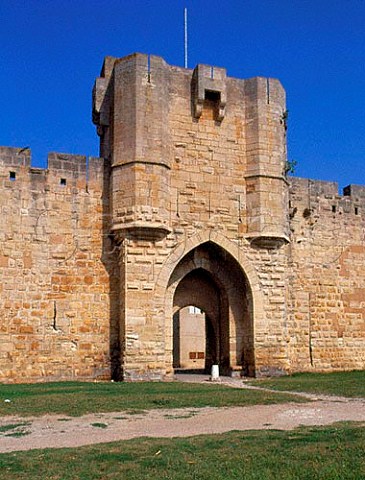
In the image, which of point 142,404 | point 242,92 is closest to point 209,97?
point 242,92

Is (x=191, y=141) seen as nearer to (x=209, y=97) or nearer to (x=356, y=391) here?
(x=209, y=97)

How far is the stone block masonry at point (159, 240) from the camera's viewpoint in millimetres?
15279

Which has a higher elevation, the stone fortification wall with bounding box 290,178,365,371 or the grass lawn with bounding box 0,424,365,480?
the stone fortification wall with bounding box 290,178,365,371

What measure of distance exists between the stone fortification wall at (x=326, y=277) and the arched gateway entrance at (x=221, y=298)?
1.78 m

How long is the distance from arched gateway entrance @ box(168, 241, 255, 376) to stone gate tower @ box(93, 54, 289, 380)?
0.03 m

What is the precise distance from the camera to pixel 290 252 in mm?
18516

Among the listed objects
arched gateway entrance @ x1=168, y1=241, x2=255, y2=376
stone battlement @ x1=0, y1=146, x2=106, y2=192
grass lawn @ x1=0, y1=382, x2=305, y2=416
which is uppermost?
stone battlement @ x1=0, y1=146, x2=106, y2=192

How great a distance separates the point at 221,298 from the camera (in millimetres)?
17984

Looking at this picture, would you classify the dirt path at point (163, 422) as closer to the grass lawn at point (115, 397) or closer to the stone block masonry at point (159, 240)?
the grass lawn at point (115, 397)

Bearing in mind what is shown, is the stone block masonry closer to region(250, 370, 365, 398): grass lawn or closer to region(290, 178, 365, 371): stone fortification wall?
region(290, 178, 365, 371): stone fortification wall

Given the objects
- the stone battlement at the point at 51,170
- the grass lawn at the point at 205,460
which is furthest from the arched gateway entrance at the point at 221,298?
the grass lawn at the point at 205,460

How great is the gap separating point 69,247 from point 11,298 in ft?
6.06

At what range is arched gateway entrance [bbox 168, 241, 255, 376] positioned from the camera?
1695 cm

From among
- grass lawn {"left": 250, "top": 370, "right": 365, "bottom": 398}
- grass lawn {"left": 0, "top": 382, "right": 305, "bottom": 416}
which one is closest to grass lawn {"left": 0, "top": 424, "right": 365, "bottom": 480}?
grass lawn {"left": 0, "top": 382, "right": 305, "bottom": 416}
